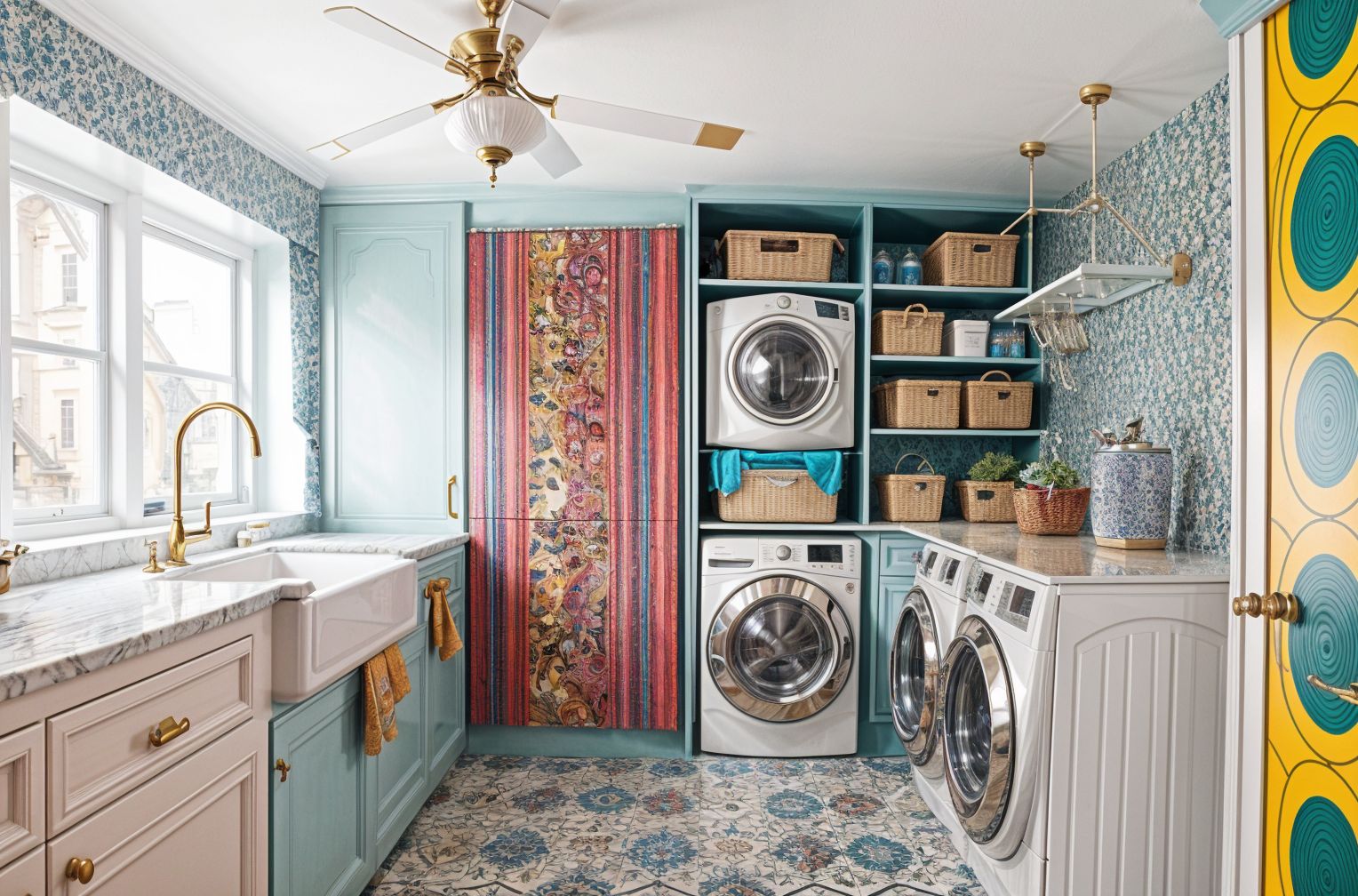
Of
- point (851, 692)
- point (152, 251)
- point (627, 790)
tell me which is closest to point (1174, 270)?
point (851, 692)

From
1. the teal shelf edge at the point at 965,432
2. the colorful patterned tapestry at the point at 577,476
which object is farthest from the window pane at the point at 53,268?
the teal shelf edge at the point at 965,432

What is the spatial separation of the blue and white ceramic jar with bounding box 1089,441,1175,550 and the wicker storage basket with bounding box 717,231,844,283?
1.42 meters

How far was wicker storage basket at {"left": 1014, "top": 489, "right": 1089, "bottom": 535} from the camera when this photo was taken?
2.52m

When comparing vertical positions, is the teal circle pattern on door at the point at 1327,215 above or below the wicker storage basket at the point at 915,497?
above

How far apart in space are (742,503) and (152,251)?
7.89 ft

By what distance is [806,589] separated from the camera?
2975mm

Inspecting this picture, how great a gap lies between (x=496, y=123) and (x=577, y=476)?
5.33 ft

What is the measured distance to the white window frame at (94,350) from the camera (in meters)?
2.05

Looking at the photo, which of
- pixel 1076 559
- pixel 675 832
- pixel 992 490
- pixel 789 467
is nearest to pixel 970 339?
pixel 992 490

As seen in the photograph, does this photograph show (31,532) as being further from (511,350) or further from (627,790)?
(627,790)

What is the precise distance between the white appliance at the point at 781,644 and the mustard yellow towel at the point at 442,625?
100 centimetres

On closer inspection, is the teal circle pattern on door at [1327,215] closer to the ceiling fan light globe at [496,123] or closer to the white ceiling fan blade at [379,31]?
the ceiling fan light globe at [496,123]

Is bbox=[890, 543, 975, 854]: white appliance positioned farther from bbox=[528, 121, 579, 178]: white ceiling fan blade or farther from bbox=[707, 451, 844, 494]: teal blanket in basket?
bbox=[528, 121, 579, 178]: white ceiling fan blade

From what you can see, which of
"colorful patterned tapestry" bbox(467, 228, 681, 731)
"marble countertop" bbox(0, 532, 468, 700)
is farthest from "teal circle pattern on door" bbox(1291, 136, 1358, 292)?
"marble countertop" bbox(0, 532, 468, 700)
